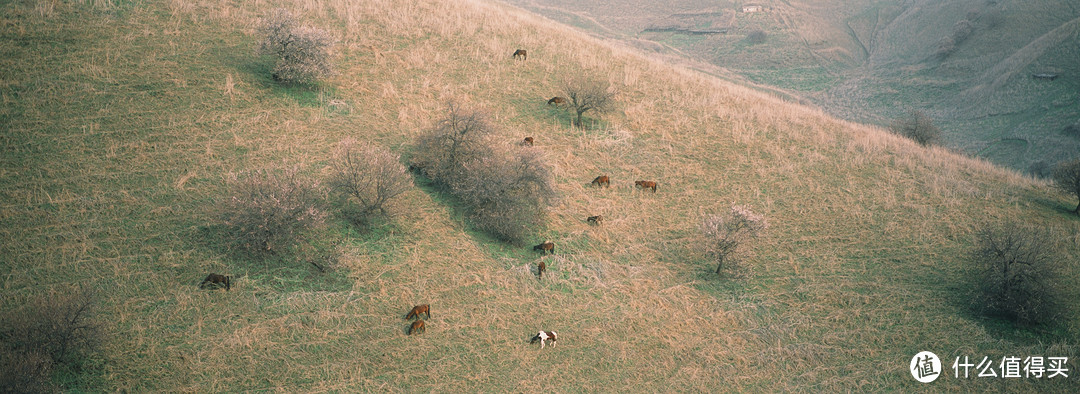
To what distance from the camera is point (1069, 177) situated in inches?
709

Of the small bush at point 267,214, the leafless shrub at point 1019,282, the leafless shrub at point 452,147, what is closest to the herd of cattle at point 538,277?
the small bush at point 267,214

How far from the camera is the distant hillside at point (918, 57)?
120ft

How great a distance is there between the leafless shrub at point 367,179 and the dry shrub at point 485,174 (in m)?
1.65

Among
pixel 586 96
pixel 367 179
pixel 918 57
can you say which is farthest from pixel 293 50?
pixel 918 57

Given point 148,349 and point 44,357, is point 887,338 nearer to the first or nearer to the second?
point 148,349

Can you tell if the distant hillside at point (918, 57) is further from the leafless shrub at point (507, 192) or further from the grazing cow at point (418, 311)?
the grazing cow at point (418, 311)

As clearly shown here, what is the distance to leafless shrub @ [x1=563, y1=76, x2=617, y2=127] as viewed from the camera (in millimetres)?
19672

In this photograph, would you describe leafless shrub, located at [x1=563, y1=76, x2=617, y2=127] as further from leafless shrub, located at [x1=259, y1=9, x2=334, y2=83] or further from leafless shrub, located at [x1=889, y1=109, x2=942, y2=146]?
leafless shrub, located at [x1=889, y1=109, x2=942, y2=146]

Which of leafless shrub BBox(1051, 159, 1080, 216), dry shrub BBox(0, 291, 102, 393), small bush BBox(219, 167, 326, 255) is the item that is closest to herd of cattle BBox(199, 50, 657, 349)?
small bush BBox(219, 167, 326, 255)

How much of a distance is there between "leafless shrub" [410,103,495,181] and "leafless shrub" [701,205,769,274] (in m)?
6.24

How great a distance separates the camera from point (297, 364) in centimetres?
909

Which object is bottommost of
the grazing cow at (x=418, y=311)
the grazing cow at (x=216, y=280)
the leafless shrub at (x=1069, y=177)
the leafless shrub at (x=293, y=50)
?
the grazing cow at (x=418, y=311)

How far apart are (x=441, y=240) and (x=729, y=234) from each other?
7217mm

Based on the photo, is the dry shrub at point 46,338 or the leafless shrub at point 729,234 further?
the leafless shrub at point 729,234
